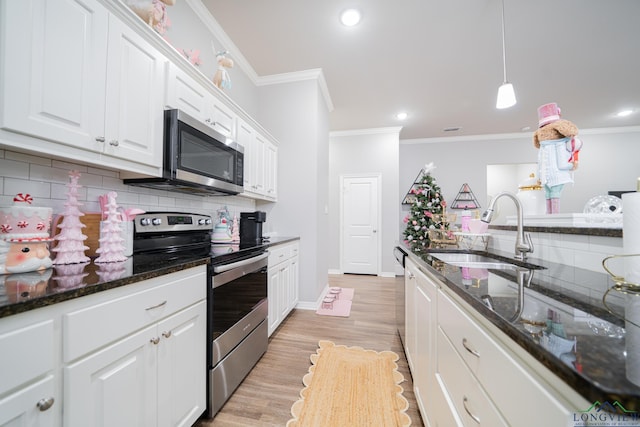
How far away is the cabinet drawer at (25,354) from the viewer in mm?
586

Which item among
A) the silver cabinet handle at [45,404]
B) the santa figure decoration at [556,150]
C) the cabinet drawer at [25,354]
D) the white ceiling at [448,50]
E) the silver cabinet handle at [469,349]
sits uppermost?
the white ceiling at [448,50]

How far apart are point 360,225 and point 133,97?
440cm

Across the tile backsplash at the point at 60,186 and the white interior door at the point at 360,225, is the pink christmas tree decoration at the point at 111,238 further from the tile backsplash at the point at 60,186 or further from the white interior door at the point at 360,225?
the white interior door at the point at 360,225

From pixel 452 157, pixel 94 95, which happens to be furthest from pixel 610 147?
pixel 94 95

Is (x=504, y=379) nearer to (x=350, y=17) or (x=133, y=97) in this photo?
(x=133, y=97)

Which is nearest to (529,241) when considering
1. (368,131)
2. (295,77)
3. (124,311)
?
(124,311)

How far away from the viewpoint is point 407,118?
4.57m

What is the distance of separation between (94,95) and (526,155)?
7.08m

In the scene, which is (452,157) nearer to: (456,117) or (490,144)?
(490,144)

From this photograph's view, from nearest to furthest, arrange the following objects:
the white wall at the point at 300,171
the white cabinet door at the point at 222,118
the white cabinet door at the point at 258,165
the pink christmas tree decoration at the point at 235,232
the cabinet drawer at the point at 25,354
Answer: the cabinet drawer at the point at 25,354, the white cabinet door at the point at 222,118, the pink christmas tree decoration at the point at 235,232, the white cabinet door at the point at 258,165, the white wall at the point at 300,171

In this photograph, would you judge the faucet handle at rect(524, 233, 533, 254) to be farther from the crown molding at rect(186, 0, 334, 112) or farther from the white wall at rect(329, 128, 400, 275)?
the white wall at rect(329, 128, 400, 275)

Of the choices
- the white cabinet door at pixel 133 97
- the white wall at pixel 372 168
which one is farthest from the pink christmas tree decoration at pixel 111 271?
the white wall at pixel 372 168

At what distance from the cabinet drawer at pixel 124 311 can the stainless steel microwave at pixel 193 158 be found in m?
0.65

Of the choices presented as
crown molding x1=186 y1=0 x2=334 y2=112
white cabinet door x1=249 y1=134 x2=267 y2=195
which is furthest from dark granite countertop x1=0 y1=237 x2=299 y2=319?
crown molding x1=186 y1=0 x2=334 y2=112
